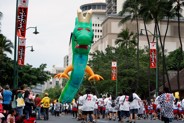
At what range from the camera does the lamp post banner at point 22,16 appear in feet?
91.1

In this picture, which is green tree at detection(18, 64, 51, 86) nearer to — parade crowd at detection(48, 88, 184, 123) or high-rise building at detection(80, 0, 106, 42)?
parade crowd at detection(48, 88, 184, 123)

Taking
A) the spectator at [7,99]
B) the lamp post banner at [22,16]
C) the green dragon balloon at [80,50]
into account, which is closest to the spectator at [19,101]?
the spectator at [7,99]

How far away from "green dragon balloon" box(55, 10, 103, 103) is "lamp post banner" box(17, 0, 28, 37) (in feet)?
18.7

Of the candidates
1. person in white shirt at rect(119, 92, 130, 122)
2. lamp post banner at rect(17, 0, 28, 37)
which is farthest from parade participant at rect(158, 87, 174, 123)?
lamp post banner at rect(17, 0, 28, 37)

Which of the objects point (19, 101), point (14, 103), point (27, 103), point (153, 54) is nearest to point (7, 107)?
point (14, 103)

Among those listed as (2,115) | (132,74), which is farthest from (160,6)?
(2,115)

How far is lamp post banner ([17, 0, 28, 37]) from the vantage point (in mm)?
27766

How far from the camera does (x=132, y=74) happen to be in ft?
211

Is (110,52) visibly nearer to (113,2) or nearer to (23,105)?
(23,105)

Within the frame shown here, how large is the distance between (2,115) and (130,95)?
343 inches

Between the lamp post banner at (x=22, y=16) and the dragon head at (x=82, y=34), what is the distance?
5.70m

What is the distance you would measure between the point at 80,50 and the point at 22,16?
25.7 ft

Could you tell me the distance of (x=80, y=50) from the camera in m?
34.8

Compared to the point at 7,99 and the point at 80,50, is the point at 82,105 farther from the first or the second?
the point at 80,50
